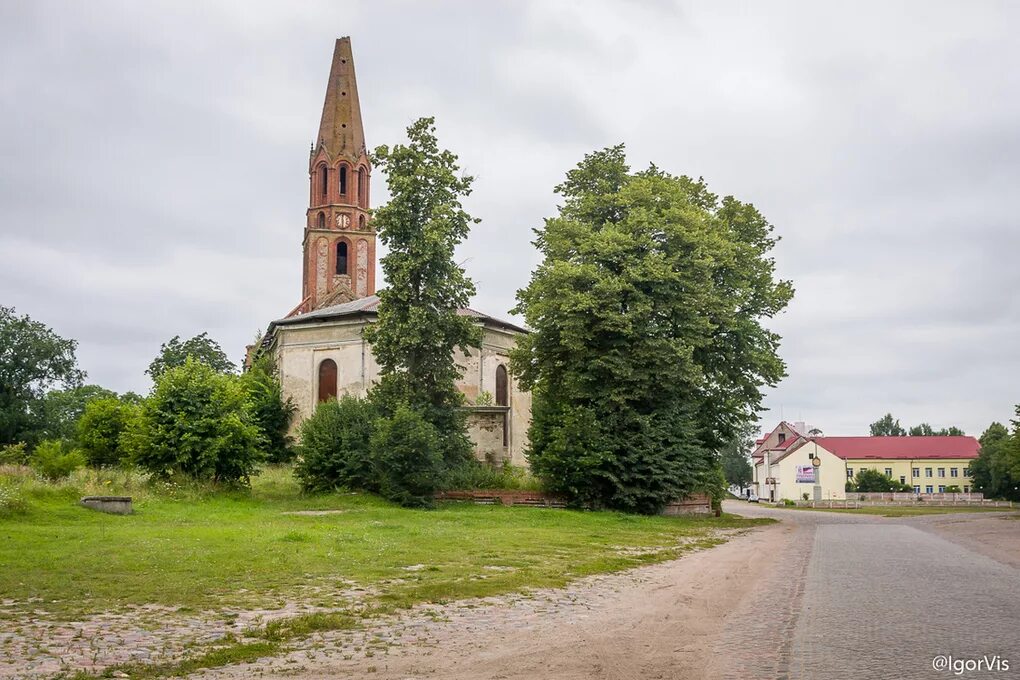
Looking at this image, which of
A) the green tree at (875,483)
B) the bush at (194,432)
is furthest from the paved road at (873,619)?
the green tree at (875,483)

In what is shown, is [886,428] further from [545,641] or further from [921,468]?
[545,641]

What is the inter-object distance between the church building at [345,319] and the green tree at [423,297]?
4.89 ft

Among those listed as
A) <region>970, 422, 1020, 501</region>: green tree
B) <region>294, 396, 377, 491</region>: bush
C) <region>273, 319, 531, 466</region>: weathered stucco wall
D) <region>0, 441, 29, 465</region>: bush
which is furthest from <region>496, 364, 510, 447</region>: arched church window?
<region>970, 422, 1020, 501</region>: green tree

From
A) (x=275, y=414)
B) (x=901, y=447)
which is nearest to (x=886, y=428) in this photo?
(x=901, y=447)

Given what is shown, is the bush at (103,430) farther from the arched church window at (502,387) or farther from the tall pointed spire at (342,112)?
the tall pointed spire at (342,112)

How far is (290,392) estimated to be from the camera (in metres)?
47.1

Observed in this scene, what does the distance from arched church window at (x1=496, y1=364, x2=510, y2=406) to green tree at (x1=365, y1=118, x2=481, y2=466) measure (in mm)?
14454

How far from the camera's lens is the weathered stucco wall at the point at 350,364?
45.2 metres

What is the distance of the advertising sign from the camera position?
277 feet

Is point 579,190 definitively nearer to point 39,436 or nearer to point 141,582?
point 141,582

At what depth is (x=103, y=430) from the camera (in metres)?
35.2

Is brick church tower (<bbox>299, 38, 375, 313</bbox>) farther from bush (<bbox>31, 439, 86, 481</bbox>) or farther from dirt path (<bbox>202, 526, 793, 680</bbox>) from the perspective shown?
dirt path (<bbox>202, 526, 793, 680</bbox>)

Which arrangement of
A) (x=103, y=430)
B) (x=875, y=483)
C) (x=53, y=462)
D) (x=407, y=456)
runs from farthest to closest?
1. (x=875, y=483)
2. (x=103, y=430)
3. (x=407, y=456)
4. (x=53, y=462)

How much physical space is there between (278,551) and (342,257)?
48.9 metres
